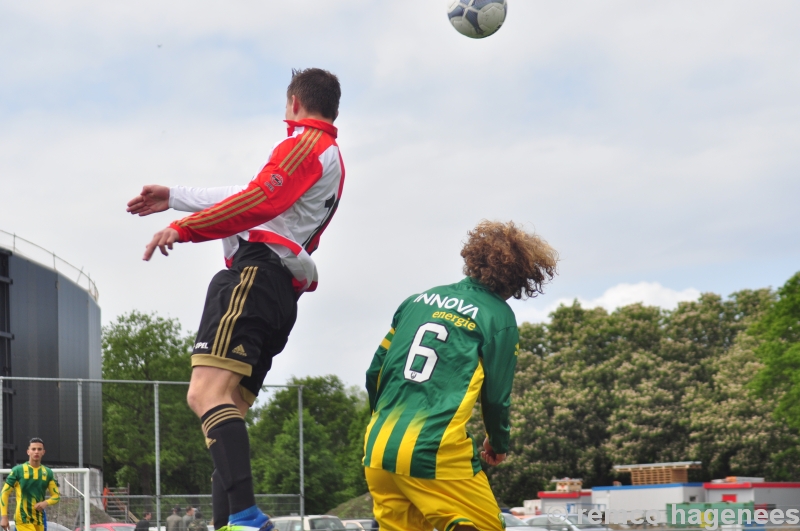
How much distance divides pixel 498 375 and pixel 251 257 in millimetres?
1225

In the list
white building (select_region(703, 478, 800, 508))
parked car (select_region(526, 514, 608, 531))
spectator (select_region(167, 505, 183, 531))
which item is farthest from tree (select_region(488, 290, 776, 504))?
spectator (select_region(167, 505, 183, 531))

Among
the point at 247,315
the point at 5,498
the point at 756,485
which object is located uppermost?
the point at 247,315

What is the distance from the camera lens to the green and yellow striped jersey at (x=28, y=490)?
36.4 feet

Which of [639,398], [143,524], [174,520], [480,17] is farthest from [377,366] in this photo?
[639,398]

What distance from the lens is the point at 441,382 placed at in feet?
13.5

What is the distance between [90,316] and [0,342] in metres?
10.5

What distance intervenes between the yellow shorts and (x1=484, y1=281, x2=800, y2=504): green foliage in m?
44.3

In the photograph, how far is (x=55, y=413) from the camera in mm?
19297

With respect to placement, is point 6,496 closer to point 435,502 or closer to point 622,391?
point 435,502

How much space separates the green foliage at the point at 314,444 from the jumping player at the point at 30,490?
369 centimetres

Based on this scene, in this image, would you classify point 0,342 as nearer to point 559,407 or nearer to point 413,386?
point 413,386

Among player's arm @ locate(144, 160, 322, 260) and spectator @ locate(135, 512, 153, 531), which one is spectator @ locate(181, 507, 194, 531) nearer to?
spectator @ locate(135, 512, 153, 531)

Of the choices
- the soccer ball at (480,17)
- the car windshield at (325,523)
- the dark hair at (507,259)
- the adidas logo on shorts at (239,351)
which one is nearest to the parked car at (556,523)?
the car windshield at (325,523)

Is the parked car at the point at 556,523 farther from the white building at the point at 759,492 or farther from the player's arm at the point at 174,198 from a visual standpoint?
the player's arm at the point at 174,198
